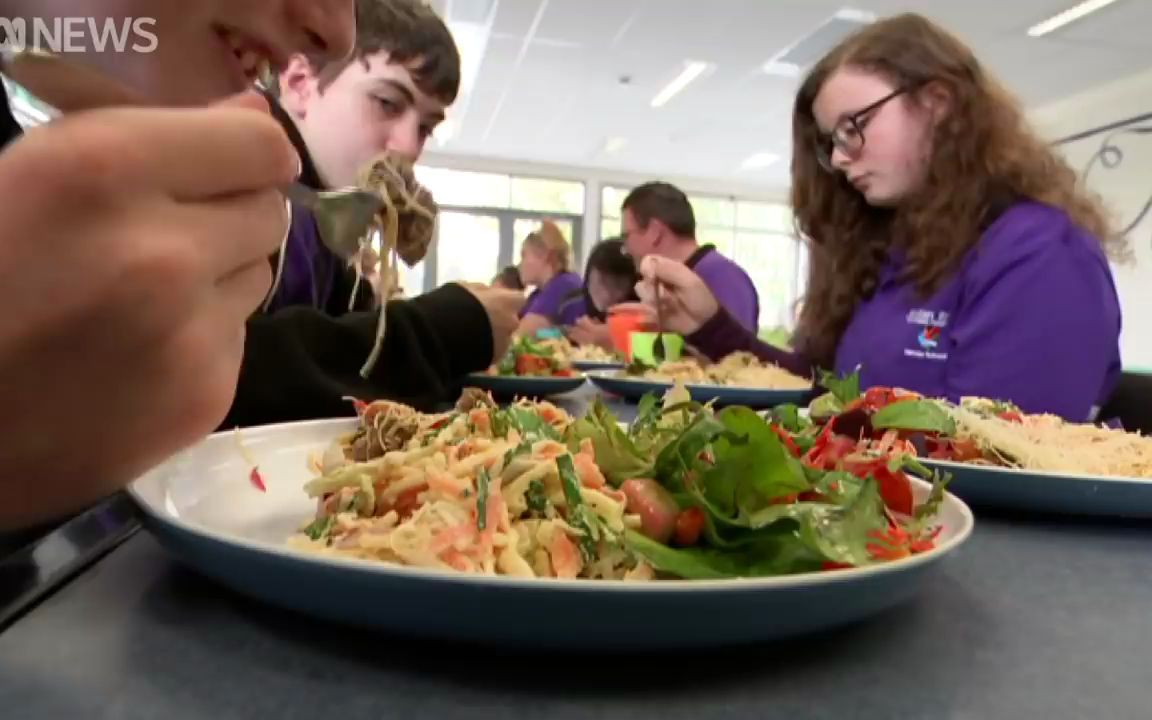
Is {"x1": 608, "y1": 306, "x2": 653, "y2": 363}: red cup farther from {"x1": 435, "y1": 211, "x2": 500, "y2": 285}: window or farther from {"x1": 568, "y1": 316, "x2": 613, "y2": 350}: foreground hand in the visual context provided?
{"x1": 435, "y1": 211, "x2": 500, "y2": 285}: window

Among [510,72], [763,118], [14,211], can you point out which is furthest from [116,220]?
[763,118]

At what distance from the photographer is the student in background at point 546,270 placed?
18.0 ft

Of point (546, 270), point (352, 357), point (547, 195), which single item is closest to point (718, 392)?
point (352, 357)

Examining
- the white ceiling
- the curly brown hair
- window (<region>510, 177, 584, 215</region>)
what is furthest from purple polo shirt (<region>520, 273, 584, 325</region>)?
window (<region>510, 177, 584, 215</region>)

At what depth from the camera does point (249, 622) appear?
406 mm

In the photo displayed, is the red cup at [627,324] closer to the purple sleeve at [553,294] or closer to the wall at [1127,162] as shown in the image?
the purple sleeve at [553,294]

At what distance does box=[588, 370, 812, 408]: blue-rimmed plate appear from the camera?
124cm

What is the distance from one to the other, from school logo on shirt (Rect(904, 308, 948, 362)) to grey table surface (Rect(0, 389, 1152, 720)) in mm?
1233

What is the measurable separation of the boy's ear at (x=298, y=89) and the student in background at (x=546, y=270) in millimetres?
3852

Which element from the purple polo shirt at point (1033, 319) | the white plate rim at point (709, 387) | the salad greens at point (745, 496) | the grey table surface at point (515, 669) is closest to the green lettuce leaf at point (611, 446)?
the salad greens at point (745, 496)

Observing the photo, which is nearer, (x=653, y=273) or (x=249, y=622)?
(x=249, y=622)

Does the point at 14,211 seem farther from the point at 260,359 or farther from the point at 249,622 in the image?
the point at 260,359

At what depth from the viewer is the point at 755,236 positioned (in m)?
12.0

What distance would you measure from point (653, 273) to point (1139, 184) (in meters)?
6.34
